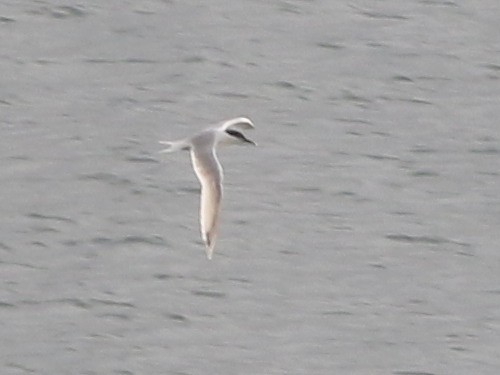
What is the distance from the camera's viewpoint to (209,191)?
13.7 m

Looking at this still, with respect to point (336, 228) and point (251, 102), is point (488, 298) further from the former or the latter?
point (251, 102)

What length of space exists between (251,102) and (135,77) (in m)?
1.33

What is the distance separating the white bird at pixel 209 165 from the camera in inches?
526

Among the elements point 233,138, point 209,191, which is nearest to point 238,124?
point 233,138

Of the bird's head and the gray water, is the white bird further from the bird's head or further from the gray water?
the gray water

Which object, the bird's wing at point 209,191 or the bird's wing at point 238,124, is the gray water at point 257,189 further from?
the bird's wing at point 209,191

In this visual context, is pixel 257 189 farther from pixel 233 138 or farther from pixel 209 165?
pixel 209 165

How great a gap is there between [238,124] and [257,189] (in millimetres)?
3799

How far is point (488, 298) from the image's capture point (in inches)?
702

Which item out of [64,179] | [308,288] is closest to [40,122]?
[64,179]

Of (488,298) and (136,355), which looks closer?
(136,355)

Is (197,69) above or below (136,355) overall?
above

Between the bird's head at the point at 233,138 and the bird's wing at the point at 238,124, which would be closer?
the bird's head at the point at 233,138

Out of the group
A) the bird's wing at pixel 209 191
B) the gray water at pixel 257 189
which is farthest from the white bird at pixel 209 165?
the gray water at pixel 257 189
